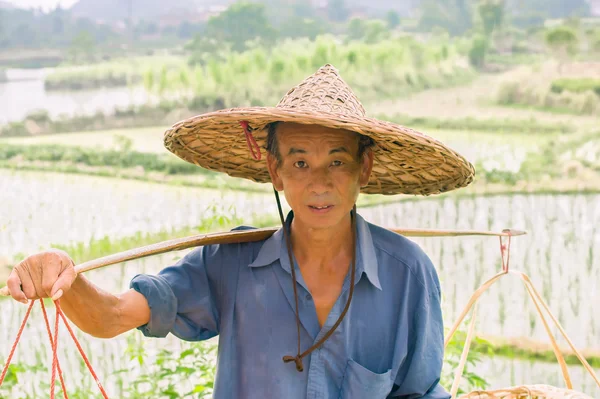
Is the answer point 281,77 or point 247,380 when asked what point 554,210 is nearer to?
point 281,77

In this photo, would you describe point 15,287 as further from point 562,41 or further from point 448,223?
point 562,41

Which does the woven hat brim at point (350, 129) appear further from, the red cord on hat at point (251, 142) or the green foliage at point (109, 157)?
the green foliage at point (109, 157)

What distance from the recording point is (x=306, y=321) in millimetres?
1837

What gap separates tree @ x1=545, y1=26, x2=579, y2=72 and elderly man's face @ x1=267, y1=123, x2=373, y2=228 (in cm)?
383

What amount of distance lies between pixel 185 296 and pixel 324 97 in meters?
0.51

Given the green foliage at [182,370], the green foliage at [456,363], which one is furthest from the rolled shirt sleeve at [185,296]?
the green foliage at [456,363]

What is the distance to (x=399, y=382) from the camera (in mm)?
1900

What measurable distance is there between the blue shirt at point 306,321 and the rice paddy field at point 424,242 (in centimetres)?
168

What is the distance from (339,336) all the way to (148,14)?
13.0 feet

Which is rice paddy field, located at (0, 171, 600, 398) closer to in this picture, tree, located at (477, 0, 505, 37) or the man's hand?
tree, located at (477, 0, 505, 37)

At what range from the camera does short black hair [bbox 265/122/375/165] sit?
185cm

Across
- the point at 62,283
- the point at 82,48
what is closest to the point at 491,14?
the point at 82,48

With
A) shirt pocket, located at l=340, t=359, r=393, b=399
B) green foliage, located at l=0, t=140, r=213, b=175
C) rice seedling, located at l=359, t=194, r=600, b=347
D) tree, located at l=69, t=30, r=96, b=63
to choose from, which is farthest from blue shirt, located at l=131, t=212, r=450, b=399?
tree, located at l=69, t=30, r=96, b=63

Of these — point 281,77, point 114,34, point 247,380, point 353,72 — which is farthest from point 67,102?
point 247,380
